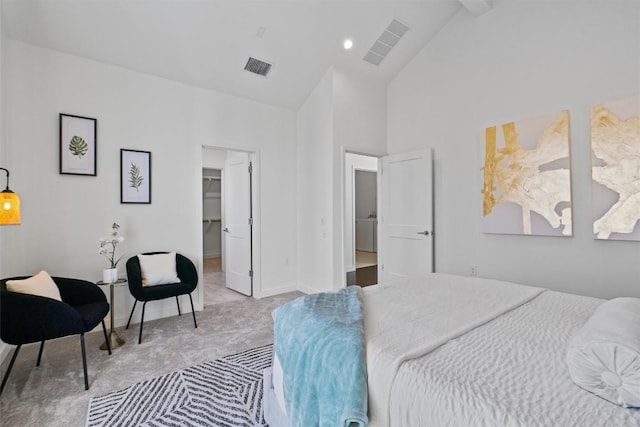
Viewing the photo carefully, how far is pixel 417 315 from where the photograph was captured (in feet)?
4.86

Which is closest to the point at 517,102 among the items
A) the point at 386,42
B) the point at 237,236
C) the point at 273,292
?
the point at 386,42

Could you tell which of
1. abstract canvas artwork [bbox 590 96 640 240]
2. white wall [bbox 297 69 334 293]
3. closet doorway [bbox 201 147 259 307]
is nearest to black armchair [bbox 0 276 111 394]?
closet doorway [bbox 201 147 259 307]

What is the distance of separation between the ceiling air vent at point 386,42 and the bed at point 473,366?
3.36m

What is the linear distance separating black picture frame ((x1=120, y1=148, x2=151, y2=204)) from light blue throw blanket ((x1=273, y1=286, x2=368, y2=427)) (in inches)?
100

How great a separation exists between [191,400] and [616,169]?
3.72 m

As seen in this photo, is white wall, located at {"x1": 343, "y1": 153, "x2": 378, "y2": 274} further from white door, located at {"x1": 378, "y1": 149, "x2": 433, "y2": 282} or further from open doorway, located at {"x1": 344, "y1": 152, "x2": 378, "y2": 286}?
white door, located at {"x1": 378, "y1": 149, "x2": 433, "y2": 282}

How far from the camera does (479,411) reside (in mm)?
795

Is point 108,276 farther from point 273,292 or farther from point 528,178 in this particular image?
point 528,178

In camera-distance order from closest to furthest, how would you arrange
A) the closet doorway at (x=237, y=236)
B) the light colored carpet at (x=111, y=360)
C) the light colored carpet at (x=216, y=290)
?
the light colored carpet at (x=111, y=360) < the light colored carpet at (x=216, y=290) < the closet doorway at (x=237, y=236)

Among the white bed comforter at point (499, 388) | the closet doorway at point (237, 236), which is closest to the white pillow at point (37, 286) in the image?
the closet doorway at point (237, 236)

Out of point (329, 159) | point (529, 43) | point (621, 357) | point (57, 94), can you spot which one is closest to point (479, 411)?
point (621, 357)

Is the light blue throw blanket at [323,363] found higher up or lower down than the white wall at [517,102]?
lower down

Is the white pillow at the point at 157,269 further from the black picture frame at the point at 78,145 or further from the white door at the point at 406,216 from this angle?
the white door at the point at 406,216

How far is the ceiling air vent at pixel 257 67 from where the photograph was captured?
142 inches
